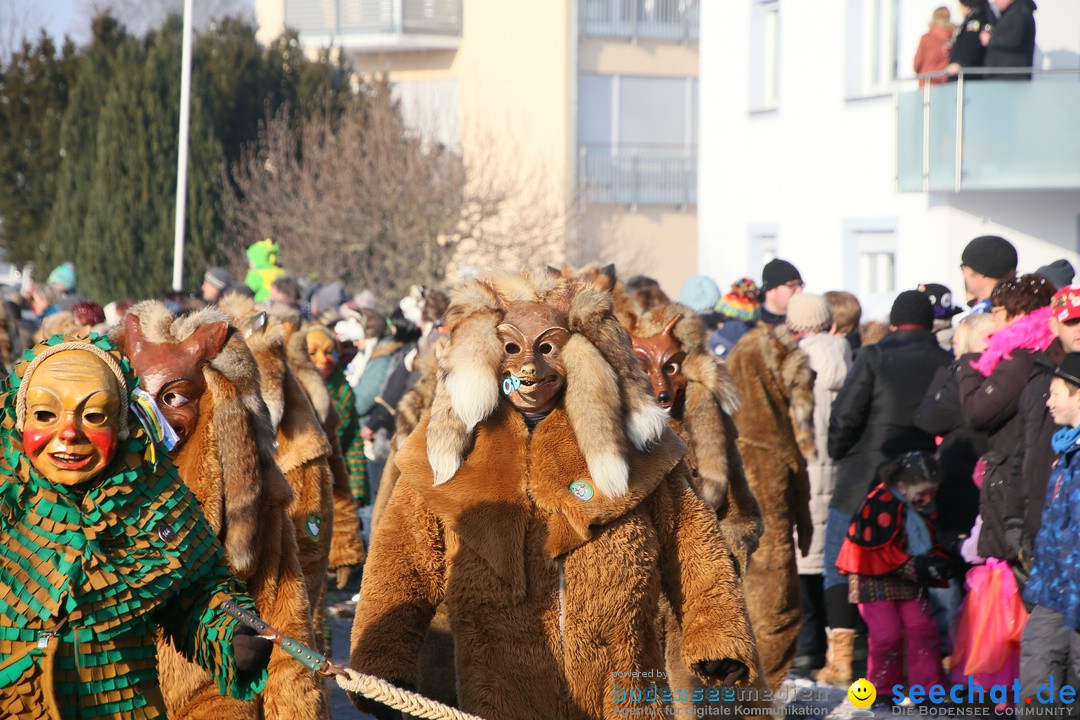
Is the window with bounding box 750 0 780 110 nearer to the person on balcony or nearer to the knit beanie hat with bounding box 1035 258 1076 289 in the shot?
the person on balcony

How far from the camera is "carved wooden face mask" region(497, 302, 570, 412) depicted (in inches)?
171

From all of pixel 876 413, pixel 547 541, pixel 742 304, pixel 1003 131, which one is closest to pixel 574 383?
pixel 547 541

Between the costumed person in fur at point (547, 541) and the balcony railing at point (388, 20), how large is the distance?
30.2m

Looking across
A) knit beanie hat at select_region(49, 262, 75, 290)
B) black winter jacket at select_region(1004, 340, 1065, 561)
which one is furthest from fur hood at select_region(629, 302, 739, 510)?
knit beanie hat at select_region(49, 262, 75, 290)

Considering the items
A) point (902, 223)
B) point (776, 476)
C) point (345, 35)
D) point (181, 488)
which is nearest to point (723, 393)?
point (776, 476)

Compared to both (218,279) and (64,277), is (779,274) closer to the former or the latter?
(218,279)

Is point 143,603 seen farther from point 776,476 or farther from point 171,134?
point 171,134

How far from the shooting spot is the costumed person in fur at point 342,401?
32.3 ft

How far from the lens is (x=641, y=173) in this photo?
33.1 metres

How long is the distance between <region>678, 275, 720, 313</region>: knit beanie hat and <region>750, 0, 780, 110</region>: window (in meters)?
8.70

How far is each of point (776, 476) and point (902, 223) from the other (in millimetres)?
9535

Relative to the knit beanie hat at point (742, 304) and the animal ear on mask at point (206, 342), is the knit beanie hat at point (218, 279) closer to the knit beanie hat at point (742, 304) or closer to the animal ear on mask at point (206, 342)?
the knit beanie hat at point (742, 304)

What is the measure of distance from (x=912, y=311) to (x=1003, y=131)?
7.52m

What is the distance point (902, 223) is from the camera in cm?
1681
